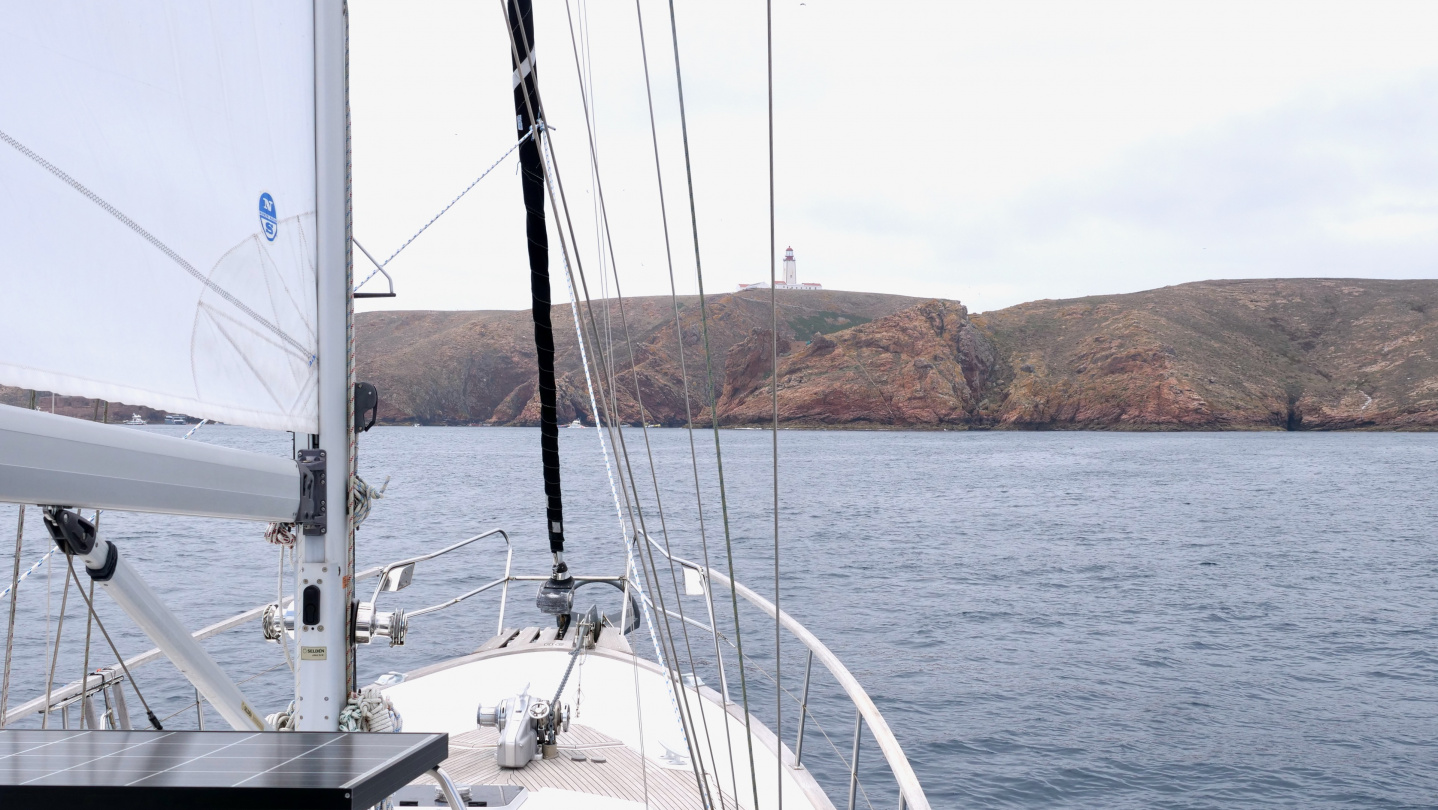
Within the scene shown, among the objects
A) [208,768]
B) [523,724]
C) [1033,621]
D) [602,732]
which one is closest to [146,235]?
[208,768]

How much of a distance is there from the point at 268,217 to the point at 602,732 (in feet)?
11.1

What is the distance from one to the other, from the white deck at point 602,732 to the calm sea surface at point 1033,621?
766 millimetres

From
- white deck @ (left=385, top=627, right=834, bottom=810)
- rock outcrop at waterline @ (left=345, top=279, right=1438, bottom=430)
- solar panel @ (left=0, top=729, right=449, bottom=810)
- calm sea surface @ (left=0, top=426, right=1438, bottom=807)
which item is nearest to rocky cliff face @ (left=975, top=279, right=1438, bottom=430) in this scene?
rock outcrop at waterline @ (left=345, top=279, right=1438, bottom=430)

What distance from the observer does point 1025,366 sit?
10381 centimetres

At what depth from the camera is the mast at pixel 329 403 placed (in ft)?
8.49

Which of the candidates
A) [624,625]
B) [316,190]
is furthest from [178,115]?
[624,625]

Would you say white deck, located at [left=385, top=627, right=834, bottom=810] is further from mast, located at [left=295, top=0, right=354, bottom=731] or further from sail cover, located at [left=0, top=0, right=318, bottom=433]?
sail cover, located at [left=0, top=0, right=318, bottom=433]

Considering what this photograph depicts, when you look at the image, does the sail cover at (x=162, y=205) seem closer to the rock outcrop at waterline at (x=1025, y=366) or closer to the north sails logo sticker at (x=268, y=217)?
the north sails logo sticker at (x=268, y=217)

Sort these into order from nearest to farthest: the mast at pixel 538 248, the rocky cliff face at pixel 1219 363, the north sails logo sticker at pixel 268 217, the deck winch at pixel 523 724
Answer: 1. the north sails logo sticker at pixel 268 217
2. the mast at pixel 538 248
3. the deck winch at pixel 523 724
4. the rocky cliff face at pixel 1219 363

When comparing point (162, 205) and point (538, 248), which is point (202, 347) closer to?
point (162, 205)

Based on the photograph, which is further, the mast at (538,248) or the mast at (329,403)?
the mast at (538,248)

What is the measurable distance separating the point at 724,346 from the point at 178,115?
108588 mm

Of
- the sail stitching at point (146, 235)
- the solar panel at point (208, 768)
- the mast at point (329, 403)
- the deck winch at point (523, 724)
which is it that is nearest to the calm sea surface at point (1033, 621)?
the deck winch at point (523, 724)

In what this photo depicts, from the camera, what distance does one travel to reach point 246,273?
7.40 feet
